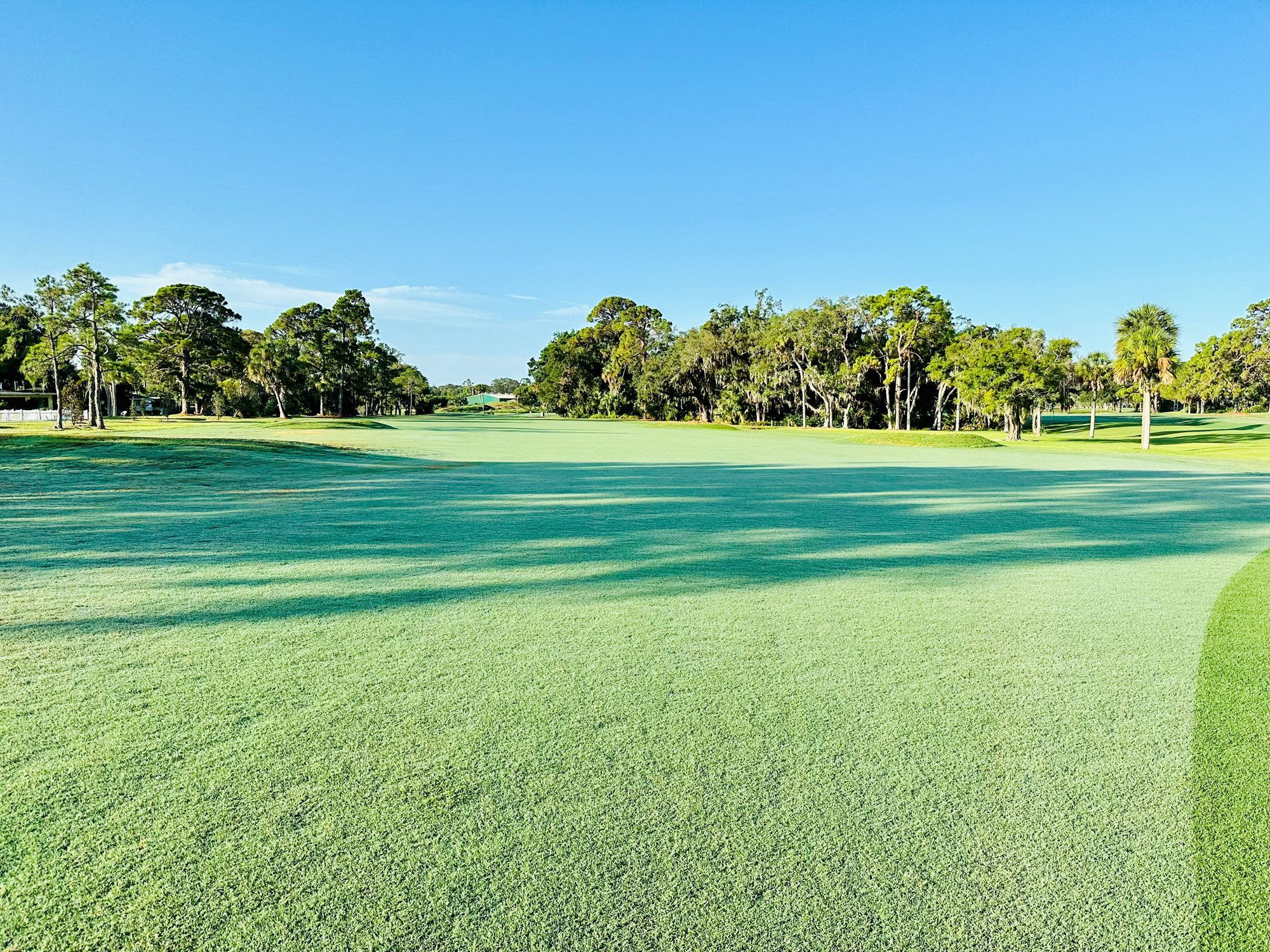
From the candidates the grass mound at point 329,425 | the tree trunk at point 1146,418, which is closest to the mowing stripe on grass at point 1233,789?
the tree trunk at point 1146,418

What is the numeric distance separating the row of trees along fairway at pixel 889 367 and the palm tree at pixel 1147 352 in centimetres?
8

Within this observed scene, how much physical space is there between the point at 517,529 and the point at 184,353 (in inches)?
2192

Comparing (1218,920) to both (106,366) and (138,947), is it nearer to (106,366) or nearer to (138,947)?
(138,947)

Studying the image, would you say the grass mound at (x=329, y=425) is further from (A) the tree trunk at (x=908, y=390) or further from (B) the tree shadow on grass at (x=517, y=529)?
(A) the tree trunk at (x=908, y=390)

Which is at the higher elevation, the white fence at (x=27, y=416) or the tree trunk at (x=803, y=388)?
the tree trunk at (x=803, y=388)

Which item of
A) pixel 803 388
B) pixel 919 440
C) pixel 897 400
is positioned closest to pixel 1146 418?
pixel 919 440

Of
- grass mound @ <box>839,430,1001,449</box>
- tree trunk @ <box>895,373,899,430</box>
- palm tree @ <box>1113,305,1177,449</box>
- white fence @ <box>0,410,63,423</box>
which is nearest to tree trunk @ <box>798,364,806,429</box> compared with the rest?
tree trunk @ <box>895,373,899,430</box>

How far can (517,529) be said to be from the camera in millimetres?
8609

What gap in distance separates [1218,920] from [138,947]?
117 inches

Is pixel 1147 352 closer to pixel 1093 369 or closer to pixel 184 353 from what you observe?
pixel 1093 369

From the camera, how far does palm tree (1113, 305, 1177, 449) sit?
4069cm

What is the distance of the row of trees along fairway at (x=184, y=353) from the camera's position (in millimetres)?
32969

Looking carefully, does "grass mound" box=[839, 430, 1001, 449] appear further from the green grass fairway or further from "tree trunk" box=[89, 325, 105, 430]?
"tree trunk" box=[89, 325, 105, 430]

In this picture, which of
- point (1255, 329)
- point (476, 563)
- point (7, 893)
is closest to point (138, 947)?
point (7, 893)
